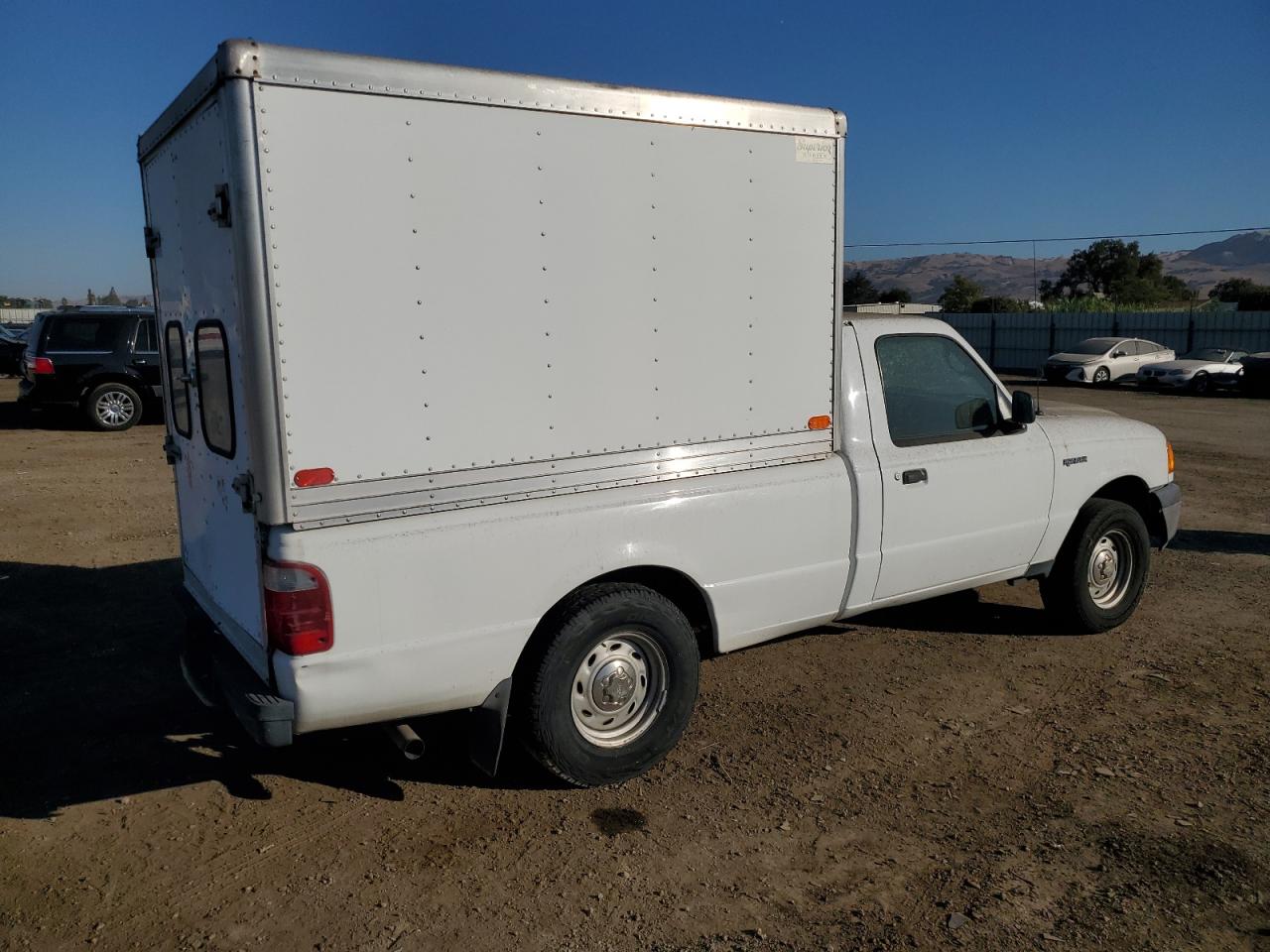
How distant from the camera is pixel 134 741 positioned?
481 centimetres

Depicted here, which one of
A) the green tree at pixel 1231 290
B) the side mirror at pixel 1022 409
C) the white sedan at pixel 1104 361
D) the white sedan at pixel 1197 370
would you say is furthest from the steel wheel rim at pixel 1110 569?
the green tree at pixel 1231 290

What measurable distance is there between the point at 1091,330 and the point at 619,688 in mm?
35850

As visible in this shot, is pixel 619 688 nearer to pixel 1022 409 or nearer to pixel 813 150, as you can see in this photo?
pixel 813 150

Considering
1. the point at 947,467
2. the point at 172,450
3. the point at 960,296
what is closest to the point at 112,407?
the point at 172,450

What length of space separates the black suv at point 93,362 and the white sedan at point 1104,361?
74.9 ft

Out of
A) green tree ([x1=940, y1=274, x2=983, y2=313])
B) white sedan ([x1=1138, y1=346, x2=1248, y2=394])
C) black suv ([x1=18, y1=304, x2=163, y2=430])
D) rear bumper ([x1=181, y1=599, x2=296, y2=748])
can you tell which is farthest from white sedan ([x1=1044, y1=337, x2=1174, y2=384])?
green tree ([x1=940, y1=274, x2=983, y2=313])

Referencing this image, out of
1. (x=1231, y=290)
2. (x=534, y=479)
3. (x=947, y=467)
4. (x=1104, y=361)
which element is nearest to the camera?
(x=534, y=479)

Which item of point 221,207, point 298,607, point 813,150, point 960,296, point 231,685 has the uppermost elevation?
point 960,296

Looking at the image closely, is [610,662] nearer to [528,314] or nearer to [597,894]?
[597,894]

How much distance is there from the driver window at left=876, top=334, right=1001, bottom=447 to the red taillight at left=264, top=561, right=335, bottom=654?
2.90 m

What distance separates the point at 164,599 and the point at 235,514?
11.8ft

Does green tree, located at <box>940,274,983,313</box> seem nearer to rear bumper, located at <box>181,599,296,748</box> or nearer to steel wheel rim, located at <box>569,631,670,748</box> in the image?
steel wheel rim, located at <box>569,631,670,748</box>

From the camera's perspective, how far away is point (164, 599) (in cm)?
702

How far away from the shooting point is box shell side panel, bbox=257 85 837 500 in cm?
347
